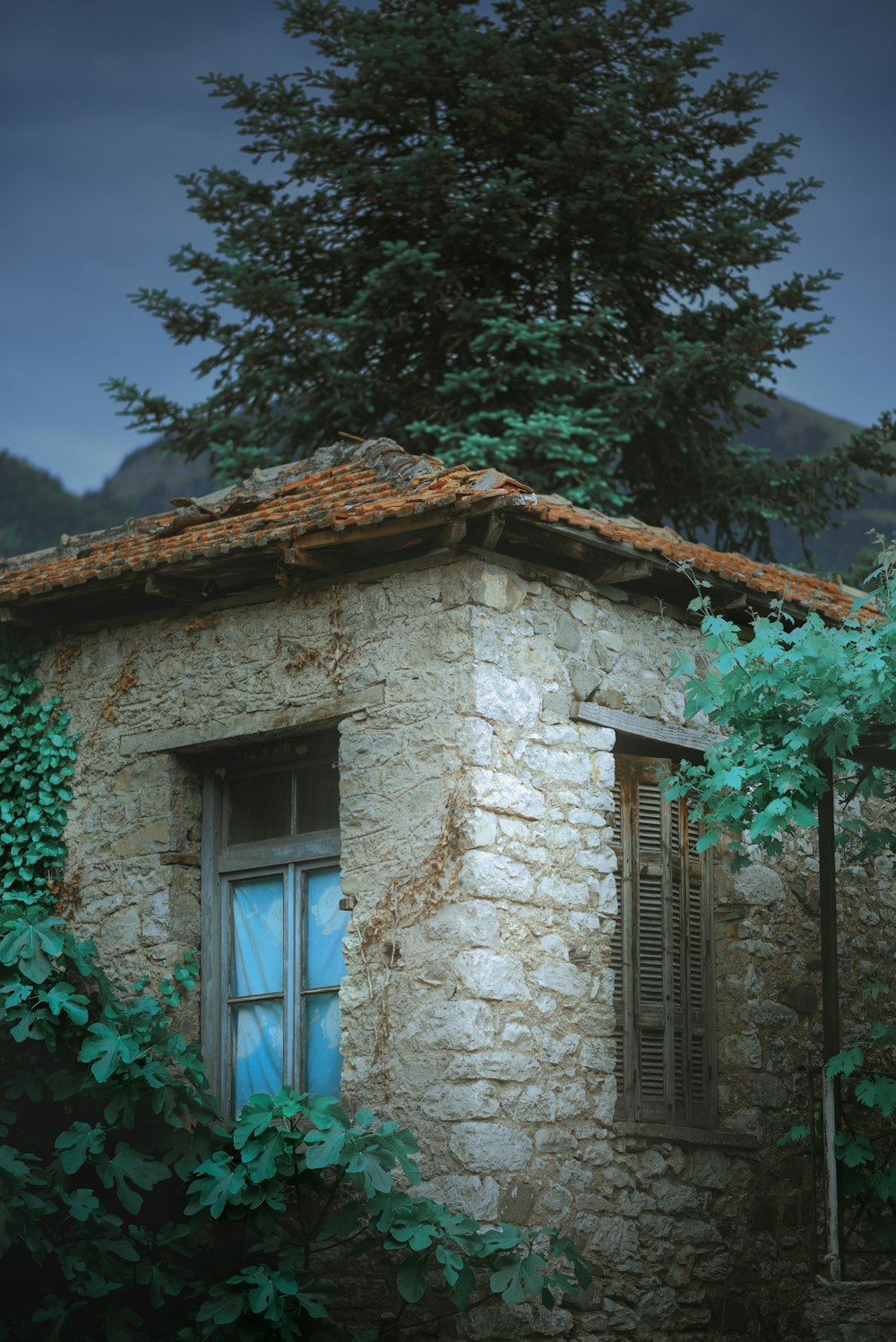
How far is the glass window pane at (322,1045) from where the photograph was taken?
702cm

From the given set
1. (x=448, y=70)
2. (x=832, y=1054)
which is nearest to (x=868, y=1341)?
(x=832, y=1054)

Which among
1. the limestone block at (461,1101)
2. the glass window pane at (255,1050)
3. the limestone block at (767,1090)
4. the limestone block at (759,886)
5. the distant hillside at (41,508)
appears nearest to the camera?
the limestone block at (461,1101)

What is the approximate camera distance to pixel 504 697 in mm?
6820

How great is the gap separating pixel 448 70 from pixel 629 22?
73.8 inches

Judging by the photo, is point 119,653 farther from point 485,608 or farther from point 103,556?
point 485,608

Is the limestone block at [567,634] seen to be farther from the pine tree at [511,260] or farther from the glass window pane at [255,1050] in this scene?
the pine tree at [511,260]

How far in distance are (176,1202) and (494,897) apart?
1789 mm

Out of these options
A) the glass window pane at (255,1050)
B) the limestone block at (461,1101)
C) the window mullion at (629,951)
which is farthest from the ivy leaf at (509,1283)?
the glass window pane at (255,1050)

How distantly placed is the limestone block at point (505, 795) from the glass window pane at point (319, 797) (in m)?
0.87

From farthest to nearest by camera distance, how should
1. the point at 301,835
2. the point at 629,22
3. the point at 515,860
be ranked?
the point at 629,22, the point at 301,835, the point at 515,860

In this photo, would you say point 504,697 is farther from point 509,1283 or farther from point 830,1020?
point 509,1283

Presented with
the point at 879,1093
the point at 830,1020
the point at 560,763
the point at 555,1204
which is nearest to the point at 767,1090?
the point at 879,1093

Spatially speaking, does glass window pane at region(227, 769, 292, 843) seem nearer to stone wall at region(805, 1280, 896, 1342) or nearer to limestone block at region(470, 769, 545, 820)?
limestone block at region(470, 769, 545, 820)

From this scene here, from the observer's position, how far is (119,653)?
7801mm
